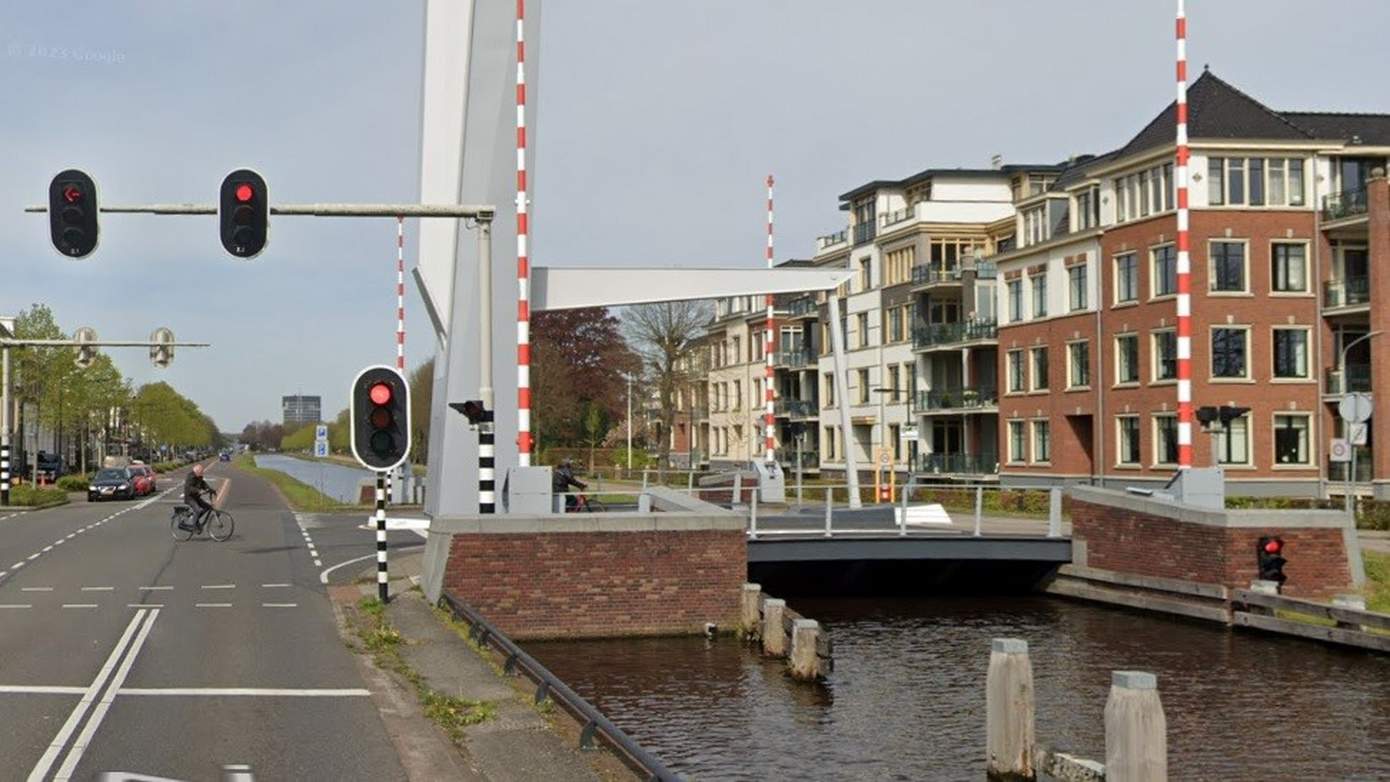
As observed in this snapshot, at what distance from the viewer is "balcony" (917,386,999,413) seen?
6272 centimetres

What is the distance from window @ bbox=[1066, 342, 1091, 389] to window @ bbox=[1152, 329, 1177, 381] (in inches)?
163

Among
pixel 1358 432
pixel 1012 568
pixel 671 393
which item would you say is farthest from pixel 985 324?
pixel 1012 568

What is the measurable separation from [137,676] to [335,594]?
7.11m

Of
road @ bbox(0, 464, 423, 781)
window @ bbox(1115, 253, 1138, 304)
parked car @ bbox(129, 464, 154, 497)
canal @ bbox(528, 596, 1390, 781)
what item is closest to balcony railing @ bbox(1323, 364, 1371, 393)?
window @ bbox(1115, 253, 1138, 304)

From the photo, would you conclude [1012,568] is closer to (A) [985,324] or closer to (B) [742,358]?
(A) [985,324]

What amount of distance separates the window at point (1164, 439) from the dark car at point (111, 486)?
127ft

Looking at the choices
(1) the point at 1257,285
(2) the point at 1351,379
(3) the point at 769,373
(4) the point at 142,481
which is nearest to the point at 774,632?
(3) the point at 769,373

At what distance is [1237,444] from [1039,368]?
1079 cm

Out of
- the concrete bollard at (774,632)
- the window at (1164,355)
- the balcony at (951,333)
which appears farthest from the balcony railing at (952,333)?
the concrete bollard at (774,632)

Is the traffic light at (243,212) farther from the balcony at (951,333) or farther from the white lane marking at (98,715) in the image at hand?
the balcony at (951,333)

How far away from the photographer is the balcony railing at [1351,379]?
46.5m

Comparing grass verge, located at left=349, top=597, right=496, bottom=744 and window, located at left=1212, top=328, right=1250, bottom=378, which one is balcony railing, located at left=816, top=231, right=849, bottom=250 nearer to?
window, located at left=1212, top=328, right=1250, bottom=378

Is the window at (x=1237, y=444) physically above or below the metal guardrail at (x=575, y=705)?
above

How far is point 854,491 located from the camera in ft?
99.7
